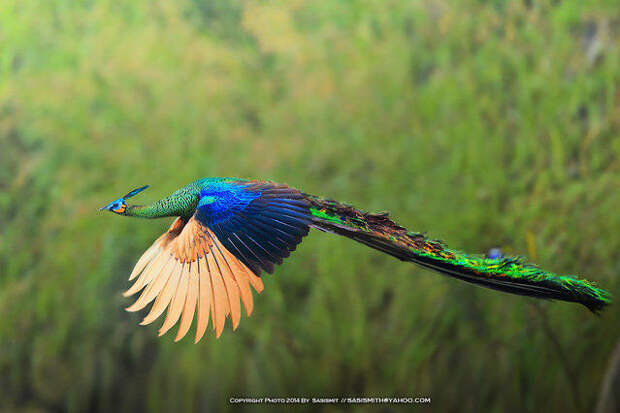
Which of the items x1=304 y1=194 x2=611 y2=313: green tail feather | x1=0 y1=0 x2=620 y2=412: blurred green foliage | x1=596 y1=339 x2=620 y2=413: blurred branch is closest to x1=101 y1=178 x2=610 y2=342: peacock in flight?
x1=304 y1=194 x2=611 y2=313: green tail feather

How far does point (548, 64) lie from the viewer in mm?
2064

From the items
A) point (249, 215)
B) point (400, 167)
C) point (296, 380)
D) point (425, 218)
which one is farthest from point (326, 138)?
point (249, 215)

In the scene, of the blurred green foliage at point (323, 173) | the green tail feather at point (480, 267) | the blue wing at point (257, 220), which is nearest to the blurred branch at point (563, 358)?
the blurred green foliage at point (323, 173)

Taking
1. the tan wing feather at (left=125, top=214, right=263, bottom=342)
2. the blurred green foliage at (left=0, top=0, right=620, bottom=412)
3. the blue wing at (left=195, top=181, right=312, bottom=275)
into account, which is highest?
the blurred green foliage at (left=0, top=0, right=620, bottom=412)

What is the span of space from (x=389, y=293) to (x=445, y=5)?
1.08m

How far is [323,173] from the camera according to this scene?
1998 mm

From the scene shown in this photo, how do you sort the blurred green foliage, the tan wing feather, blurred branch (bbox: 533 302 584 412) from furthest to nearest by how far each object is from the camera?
blurred branch (bbox: 533 302 584 412)
the blurred green foliage
the tan wing feather

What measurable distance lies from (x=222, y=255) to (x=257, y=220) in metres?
0.08

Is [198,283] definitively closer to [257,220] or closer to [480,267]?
[257,220]

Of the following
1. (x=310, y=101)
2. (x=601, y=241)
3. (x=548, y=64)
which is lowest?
(x=601, y=241)

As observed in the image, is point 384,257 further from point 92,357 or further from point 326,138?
point 92,357

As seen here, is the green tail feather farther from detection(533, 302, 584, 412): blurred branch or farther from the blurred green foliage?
detection(533, 302, 584, 412): blurred branch

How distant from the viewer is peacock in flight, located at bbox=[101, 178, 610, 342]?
36.6 inches

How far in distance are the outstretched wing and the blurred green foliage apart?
3.05 feet
